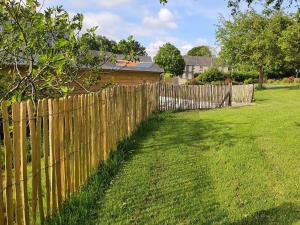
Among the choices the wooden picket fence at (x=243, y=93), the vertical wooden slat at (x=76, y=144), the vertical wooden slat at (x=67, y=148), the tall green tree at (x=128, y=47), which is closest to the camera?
the vertical wooden slat at (x=67, y=148)

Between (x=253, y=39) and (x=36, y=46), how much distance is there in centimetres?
3389

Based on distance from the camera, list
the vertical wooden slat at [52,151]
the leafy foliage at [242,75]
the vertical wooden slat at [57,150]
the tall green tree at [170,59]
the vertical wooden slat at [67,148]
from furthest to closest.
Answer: the tall green tree at [170,59]
the leafy foliage at [242,75]
the vertical wooden slat at [67,148]
the vertical wooden slat at [57,150]
the vertical wooden slat at [52,151]

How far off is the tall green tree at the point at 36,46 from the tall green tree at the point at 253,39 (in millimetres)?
30170

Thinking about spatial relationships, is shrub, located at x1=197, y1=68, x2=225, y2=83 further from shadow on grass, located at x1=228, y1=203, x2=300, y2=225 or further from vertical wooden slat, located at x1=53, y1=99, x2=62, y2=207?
vertical wooden slat, located at x1=53, y1=99, x2=62, y2=207

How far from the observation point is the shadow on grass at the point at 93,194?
486cm

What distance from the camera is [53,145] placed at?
16.2 ft

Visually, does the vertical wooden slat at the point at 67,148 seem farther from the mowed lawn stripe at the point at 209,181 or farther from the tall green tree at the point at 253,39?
the tall green tree at the point at 253,39

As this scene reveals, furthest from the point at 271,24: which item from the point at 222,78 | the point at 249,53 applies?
the point at 222,78

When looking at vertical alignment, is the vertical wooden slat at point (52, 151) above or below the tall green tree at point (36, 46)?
A: below

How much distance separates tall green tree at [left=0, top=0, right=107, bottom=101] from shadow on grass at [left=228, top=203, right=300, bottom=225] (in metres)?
3.03

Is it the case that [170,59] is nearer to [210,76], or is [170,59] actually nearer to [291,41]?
[210,76]

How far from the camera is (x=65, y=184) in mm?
5379

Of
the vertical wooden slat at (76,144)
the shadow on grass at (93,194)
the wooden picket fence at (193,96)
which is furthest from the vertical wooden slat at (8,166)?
the wooden picket fence at (193,96)

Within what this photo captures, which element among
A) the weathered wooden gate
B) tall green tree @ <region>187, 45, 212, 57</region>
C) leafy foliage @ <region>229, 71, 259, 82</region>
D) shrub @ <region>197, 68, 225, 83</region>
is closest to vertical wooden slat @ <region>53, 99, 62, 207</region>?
the weathered wooden gate
